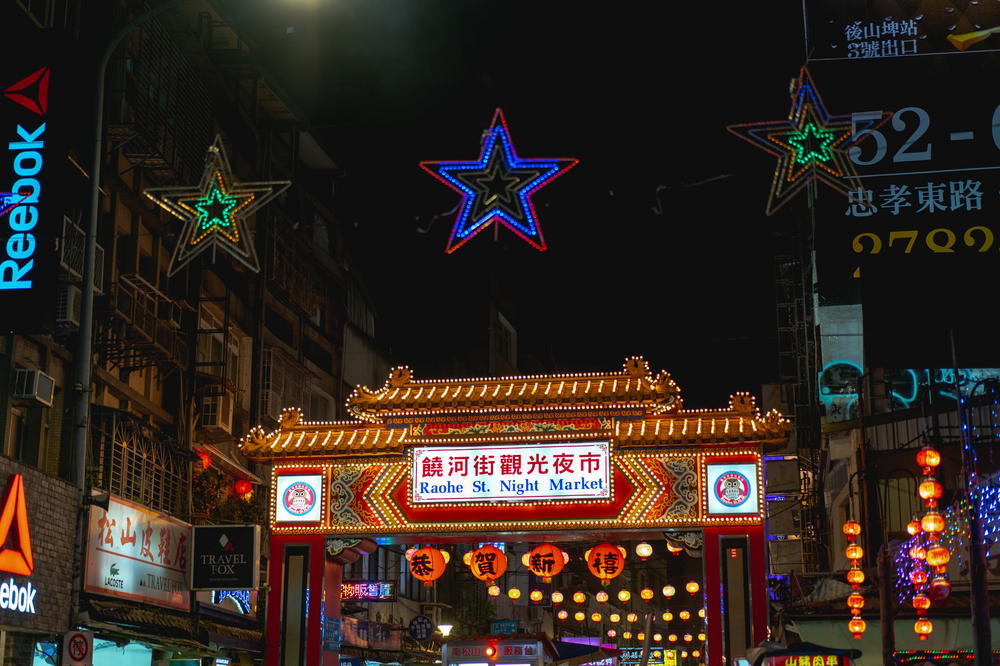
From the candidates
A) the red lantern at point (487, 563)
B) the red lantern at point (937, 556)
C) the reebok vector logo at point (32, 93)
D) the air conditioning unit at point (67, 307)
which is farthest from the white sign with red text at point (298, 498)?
the red lantern at point (937, 556)

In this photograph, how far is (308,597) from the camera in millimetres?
22297

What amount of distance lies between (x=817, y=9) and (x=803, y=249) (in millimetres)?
21474

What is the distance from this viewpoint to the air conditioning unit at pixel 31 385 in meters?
18.4

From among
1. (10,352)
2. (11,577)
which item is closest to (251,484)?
(10,352)

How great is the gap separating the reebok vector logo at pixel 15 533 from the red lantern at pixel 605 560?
11376mm

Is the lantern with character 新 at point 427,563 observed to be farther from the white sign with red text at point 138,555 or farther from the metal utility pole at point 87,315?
the metal utility pole at point 87,315

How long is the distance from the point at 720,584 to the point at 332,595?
24.8ft

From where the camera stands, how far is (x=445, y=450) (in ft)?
72.9

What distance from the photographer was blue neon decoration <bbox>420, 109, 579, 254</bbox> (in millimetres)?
15805

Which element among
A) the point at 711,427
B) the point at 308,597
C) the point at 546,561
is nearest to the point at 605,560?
the point at 546,561

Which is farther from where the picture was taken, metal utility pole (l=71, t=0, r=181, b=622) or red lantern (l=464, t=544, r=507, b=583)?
red lantern (l=464, t=544, r=507, b=583)

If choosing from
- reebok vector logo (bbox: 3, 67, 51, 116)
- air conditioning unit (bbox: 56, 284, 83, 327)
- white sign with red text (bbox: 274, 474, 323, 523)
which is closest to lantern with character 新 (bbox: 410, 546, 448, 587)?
white sign with red text (bbox: 274, 474, 323, 523)

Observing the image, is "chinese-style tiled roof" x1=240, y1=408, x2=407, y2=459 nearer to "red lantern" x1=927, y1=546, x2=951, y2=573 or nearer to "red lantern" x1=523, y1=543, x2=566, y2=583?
"red lantern" x1=523, y1=543, x2=566, y2=583

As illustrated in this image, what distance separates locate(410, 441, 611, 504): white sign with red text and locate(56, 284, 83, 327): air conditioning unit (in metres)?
6.73
